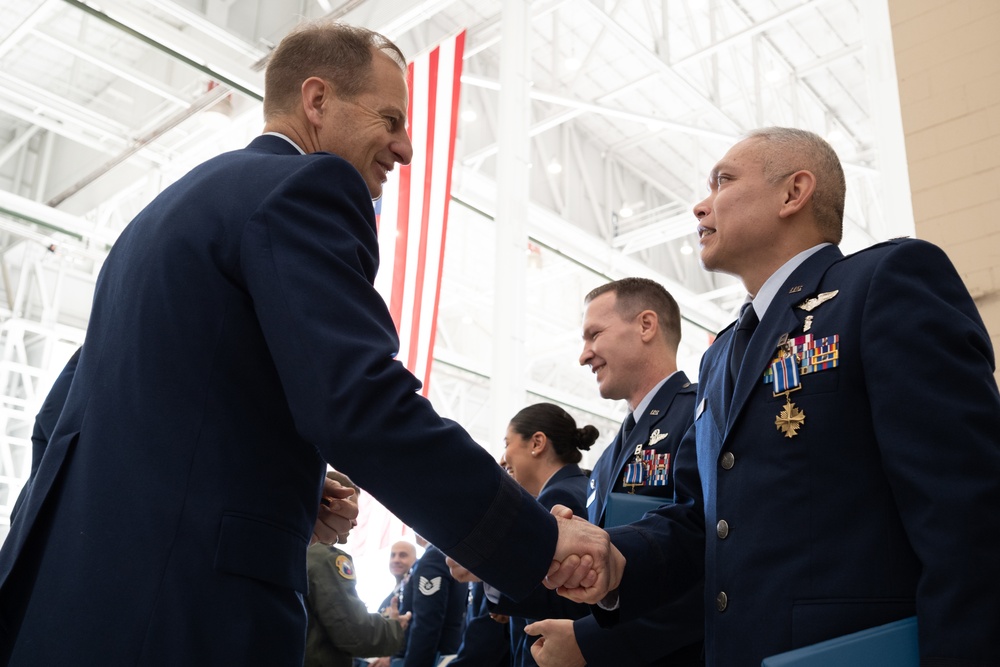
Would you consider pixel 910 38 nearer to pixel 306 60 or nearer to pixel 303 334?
pixel 306 60

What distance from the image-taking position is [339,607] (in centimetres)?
374

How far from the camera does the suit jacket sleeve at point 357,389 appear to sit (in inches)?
51.6

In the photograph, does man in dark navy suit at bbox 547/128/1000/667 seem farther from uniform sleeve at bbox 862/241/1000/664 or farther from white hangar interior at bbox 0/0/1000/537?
white hangar interior at bbox 0/0/1000/537

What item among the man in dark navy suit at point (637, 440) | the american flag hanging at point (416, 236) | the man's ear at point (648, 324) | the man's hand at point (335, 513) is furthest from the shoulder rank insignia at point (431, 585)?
the man's hand at point (335, 513)

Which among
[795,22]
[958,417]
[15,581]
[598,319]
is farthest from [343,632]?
[795,22]

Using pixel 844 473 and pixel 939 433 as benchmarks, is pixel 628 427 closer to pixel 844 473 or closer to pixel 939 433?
pixel 844 473

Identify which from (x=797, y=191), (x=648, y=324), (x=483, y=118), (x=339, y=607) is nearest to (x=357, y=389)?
(x=797, y=191)

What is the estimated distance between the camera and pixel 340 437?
4.25 ft

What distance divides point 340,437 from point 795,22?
454 inches

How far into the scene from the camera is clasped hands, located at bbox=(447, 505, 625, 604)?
1.57 metres

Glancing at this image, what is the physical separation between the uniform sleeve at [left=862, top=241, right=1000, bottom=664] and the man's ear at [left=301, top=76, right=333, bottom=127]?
41.0 inches

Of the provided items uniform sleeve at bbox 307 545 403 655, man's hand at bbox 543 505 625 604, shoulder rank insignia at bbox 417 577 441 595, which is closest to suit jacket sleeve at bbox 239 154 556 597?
man's hand at bbox 543 505 625 604

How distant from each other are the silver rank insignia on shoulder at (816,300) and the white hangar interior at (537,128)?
1.73 meters

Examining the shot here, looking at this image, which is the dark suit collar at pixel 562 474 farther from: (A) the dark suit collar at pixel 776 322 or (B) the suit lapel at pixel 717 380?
(A) the dark suit collar at pixel 776 322
